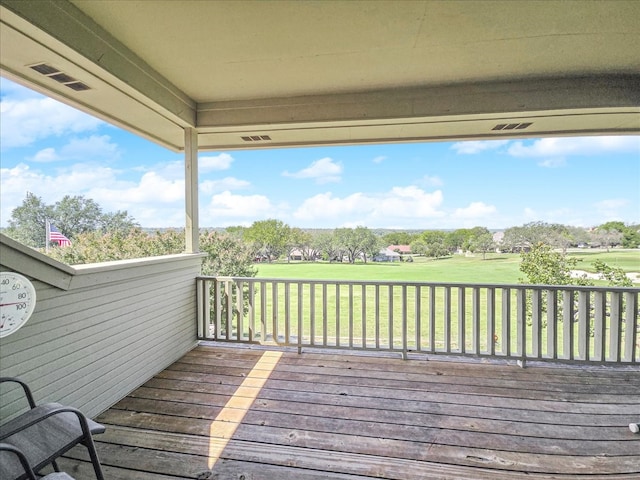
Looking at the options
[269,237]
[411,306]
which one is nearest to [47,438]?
[411,306]

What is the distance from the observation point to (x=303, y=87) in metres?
3.01

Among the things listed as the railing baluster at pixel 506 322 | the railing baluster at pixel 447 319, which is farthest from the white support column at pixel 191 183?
the railing baluster at pixel 506 322

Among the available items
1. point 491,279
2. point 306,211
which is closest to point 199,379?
point 491,279

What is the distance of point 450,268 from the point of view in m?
3.41

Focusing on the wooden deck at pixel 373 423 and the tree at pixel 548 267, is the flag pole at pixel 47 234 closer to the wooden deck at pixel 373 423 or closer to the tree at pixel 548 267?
the wooden deck at pixel 373 423

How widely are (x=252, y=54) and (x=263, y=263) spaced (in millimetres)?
2812

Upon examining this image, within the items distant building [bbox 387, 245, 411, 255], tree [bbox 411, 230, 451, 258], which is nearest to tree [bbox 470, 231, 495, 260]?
tree [bbox 411, 230, 451, 258]

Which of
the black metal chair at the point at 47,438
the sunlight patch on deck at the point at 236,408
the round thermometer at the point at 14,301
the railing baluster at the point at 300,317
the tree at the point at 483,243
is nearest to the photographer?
the black metal chair at the point at 47,438

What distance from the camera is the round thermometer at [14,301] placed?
152 cm

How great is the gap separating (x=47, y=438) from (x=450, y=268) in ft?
11.5

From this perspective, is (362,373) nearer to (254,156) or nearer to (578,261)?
(578,261)

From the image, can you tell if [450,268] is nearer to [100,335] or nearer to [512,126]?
[512,126]

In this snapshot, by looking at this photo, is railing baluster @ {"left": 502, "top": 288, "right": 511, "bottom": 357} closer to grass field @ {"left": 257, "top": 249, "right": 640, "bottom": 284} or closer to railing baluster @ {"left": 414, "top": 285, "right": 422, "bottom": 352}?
grass field @ {"left": 257, "top": 249, "right": 640, "bottom": 284}

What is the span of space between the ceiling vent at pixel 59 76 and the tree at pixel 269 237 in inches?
104
